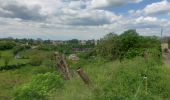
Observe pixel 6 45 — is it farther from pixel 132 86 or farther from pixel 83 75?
pixel 83 75

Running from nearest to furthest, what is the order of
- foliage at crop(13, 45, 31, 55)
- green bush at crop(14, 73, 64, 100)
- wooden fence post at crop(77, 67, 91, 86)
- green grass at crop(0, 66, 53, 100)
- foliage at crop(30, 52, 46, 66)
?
wooden fence post at crop(77, 67, 91, 86), green bush at crop(14, 73, 64, 100), green grass at crop(0, 66, 53, 100), foliage at crop(30, 52, 46, 66), foliage at crop(13, 45, 31, 55)

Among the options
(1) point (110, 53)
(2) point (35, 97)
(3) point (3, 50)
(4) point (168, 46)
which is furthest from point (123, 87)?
(3) point (3, 50)

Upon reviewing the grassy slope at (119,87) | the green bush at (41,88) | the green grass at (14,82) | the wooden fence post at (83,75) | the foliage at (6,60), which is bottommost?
the foliage at (6,60)

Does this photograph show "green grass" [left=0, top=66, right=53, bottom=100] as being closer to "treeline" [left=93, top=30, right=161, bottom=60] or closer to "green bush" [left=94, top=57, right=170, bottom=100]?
"treeline" [left=93, top=30, right=161, bottom=60]

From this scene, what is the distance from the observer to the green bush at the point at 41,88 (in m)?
7.19

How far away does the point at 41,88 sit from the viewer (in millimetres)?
7434

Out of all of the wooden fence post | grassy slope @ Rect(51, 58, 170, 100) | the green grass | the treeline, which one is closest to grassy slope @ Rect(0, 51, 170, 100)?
grassy slope @ Rect(51, 58, 170, 100)

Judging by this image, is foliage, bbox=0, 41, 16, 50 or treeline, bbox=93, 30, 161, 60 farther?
foliage, bbox=0, 41, 16, 50

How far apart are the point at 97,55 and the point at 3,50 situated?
155 feet

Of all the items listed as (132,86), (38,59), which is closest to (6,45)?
(38,59)

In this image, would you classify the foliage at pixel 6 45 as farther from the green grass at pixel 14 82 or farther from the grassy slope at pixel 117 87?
the grassy slope at pixel 117 87

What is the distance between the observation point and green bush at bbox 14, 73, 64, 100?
7191 millimetres

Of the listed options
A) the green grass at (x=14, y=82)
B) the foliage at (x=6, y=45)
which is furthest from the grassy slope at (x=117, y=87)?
the foliage at (x=6, y=45)

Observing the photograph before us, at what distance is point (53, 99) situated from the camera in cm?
638
